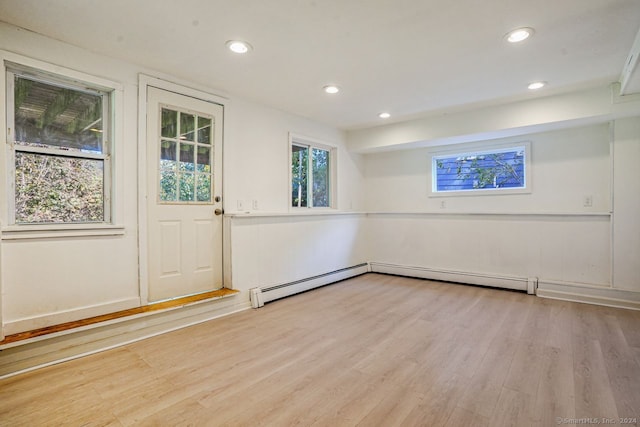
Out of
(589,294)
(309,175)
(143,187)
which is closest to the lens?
(143,187)

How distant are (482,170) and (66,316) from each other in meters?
5.17

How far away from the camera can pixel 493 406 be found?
1821mm

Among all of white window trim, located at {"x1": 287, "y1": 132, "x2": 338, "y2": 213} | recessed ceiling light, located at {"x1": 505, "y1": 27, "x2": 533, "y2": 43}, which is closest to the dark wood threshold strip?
white window trim, located at {"x1": 287, "y1": 132, "x2": 338, "y2": 213}

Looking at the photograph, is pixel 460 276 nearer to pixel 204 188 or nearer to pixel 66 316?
pixel 204 188

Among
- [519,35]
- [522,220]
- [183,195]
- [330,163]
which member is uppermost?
[519,35]

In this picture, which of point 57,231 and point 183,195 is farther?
point 183,195

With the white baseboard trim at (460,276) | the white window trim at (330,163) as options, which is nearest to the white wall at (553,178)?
the white baseboard trim at (460,276)

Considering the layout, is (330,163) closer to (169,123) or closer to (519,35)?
(169,123)

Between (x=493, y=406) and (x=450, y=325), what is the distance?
1297 mm

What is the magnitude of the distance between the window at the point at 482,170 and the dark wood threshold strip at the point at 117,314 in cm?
360

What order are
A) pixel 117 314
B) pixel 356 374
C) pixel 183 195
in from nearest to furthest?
1. pixel 356 374
2. pixel 117 314
3. pixel 183 195

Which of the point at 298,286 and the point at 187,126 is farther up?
the point at 187,126

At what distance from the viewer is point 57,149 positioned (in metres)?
2.60

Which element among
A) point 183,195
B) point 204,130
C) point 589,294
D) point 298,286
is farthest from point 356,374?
point 589,294
